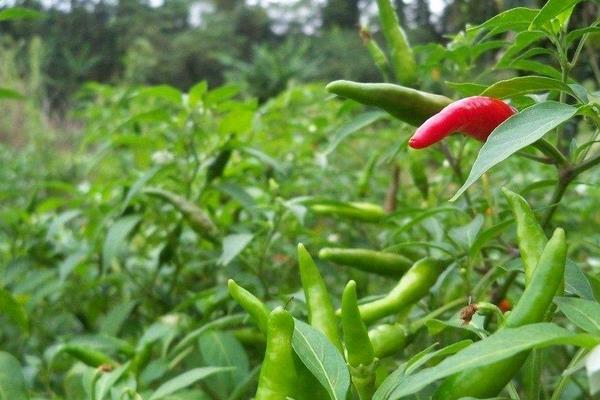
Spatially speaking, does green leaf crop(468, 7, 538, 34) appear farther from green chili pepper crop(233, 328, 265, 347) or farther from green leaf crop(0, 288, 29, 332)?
green leaf crop(0, 288, 29, 332)

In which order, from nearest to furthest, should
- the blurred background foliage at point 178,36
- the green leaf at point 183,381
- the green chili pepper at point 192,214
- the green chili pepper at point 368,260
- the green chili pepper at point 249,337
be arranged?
the green leaf at point 183,381 < the green chili pepper at point 368,260 < the green chili pepper at point 249,337 < the green chili pepper at point 192,214 < the blurred background foliage at point 178,36

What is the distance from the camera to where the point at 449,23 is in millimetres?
2291

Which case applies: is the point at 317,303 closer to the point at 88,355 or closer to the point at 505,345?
the point at 505,345

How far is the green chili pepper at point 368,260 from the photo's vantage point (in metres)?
0.99

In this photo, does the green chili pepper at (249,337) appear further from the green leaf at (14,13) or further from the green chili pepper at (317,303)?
the green leaf at (14,13)

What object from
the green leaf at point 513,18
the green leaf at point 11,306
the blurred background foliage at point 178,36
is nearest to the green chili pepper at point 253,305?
the green leaf at point 513,18

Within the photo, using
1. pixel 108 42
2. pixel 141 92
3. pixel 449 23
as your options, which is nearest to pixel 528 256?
pixel 141 92

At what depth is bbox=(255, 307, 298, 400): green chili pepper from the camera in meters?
0.61

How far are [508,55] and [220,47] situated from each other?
→ 1368 cm

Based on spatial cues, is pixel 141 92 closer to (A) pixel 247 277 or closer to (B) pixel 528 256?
(A) pixel 247 277

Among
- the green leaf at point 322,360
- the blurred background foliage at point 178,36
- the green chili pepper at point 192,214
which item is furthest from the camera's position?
the blurred background foliage at point 178,36

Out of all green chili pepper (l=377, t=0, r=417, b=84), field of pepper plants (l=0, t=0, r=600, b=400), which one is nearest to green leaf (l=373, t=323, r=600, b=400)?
field of pepper plants (l=0, t=0, r=600, b=400)

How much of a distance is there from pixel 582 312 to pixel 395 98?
11.7 inches

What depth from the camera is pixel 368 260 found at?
1.00 meters
